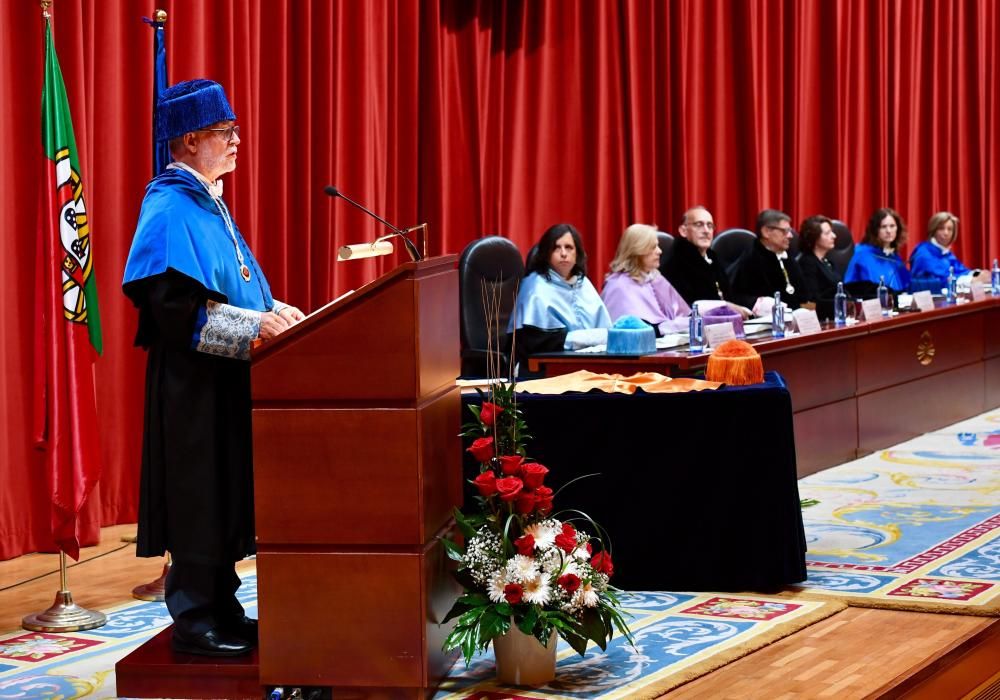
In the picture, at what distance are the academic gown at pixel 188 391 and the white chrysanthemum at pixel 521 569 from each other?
57cm

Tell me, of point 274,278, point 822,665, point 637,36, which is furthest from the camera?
point 637,36

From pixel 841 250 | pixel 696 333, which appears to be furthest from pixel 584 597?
pixel 841 250

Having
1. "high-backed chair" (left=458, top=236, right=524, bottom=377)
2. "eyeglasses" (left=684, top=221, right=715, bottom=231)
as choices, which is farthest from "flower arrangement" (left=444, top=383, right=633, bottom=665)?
"eyeglasses" (left=684, top=221, right=715, bottom=231)

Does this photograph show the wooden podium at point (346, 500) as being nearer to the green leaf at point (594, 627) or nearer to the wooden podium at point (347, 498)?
the wooden podium at point (347, 498)

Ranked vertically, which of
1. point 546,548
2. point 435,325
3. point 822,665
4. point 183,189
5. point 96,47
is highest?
point 96,47

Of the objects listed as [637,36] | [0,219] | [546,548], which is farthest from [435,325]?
[637,36]

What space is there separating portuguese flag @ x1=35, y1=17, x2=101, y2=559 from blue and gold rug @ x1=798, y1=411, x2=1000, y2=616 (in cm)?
222

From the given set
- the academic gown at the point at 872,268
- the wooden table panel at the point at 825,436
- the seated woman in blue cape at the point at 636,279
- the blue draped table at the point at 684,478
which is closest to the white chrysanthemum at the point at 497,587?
the blue draped table at the point at 684,478

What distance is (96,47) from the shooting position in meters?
5.09

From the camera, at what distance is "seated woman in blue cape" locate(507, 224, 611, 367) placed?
5875 millimetres

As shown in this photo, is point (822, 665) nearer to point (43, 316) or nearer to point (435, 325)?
point (435, 325)

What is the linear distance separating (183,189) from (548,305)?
2979mm

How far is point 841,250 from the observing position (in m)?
8.95

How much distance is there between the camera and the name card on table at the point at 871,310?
6.51 metres
